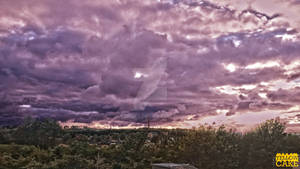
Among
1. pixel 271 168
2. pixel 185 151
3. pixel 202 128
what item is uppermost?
pixel 202 128

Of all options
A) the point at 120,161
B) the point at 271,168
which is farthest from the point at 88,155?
the point at 271,168

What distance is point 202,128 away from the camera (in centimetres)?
1864

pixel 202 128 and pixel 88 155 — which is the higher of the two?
pixel 202 128

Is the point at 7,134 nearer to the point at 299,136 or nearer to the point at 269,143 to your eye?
the point at 269,143

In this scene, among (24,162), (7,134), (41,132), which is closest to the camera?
(24,162)

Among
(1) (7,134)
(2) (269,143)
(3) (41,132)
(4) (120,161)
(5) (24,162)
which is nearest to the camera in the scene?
(5) (24,162)

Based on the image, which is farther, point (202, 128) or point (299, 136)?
point (299, 136)

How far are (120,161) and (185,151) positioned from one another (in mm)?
3755

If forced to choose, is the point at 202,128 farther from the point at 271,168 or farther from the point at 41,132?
the point at 41,132

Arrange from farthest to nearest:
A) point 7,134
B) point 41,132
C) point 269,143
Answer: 1. point 7,134
2. point 41,132
3. point 269,143

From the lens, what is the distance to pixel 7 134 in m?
30.2

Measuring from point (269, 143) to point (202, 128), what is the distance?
4.38m

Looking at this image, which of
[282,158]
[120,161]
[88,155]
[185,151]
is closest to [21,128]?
[88,155]

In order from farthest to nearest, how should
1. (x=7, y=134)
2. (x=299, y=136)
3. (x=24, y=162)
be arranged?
(x=7, y=134) < (x=299, y=136) < (x=24, y=162)
